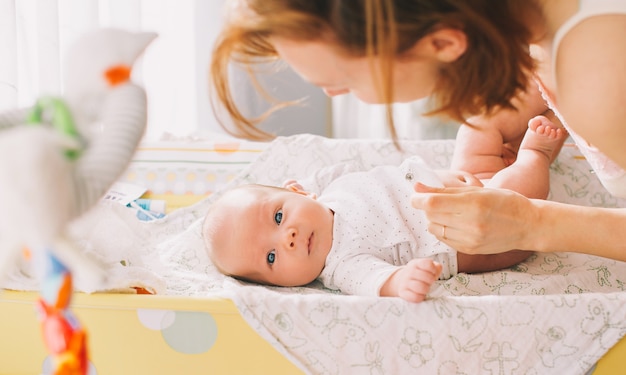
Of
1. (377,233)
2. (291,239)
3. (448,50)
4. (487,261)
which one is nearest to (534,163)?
(487,261)

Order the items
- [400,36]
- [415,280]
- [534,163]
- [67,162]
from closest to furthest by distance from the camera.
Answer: [67,162], [400,36], [415,280], [534,163]

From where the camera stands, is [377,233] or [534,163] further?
[534,163]

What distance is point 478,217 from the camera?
104 centimetres

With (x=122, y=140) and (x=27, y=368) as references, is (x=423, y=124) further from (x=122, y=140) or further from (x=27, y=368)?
(x=122, y=140)

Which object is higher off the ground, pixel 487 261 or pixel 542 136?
pixel 542 136

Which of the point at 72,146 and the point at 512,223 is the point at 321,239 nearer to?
the point at 512,223

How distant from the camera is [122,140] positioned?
58 cm

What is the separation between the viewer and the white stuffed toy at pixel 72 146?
0.49 m

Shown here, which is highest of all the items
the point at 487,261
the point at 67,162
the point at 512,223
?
the point at 67,162

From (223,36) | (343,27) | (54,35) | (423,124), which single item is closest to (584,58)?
(343,27)

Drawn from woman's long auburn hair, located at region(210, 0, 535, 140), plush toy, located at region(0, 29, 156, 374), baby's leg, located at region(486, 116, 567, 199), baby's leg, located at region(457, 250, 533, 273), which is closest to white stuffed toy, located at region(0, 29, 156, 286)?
plush toy, located at region(0, 29, 156, 374)

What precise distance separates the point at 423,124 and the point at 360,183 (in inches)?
41.5

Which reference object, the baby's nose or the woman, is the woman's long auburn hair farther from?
the baby's nose

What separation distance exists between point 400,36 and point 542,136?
2.34ft
